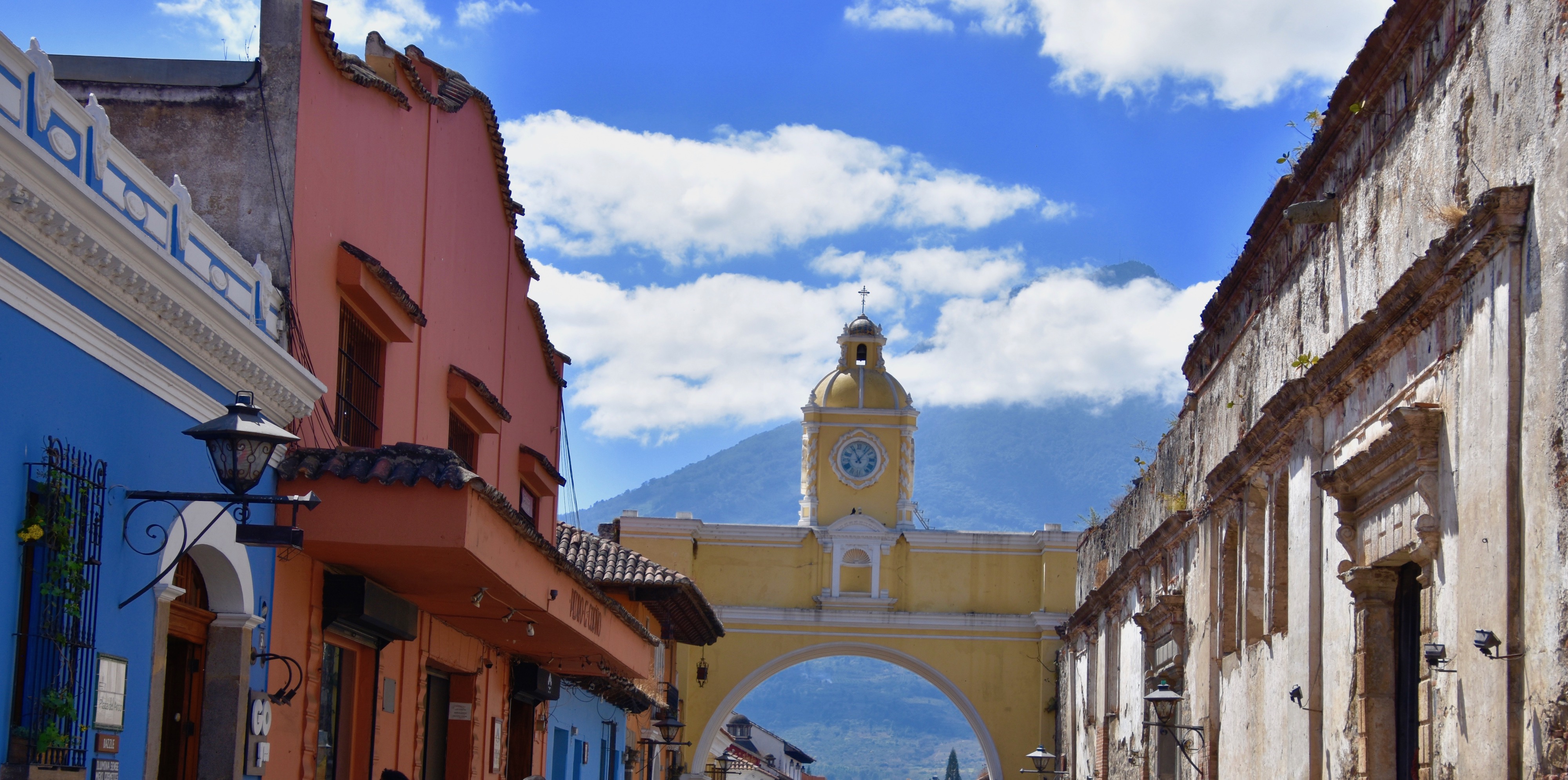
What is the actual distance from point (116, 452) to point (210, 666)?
1622mm

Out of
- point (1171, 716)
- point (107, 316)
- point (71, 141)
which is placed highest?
point (71, 141)

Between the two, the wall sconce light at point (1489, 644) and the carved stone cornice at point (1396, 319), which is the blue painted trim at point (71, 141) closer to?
the carved stone cornice at point (1396, 319)

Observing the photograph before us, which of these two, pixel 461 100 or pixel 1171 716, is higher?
pixel 461 100

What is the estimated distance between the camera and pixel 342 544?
866 centimetres

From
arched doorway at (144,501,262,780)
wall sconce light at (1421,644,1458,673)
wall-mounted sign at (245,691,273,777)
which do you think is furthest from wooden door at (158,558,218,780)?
wall sconce light at (1421,644,1458,673)

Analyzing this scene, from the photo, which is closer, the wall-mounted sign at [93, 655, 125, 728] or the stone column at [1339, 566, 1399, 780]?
the wall-mounted sign at [93, 655, 125, 728]

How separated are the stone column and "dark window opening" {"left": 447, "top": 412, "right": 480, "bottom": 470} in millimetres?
6770

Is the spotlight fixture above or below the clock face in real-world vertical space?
below

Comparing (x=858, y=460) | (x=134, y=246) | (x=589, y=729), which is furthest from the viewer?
(x=858, y=460)

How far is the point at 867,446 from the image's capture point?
1439 inches

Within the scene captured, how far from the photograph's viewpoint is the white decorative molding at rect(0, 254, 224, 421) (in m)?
5.97

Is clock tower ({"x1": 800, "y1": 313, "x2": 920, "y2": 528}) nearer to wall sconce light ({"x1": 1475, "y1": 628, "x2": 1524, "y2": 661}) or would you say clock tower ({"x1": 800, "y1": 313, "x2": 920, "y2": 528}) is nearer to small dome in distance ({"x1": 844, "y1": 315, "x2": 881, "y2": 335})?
small dome in distance ({"x1": 844, "y1": 315, "x2": 881, "y2": 335})

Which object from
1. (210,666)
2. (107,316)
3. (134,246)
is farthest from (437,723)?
(134,246)

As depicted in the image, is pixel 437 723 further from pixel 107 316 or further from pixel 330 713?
pixel 107 316
